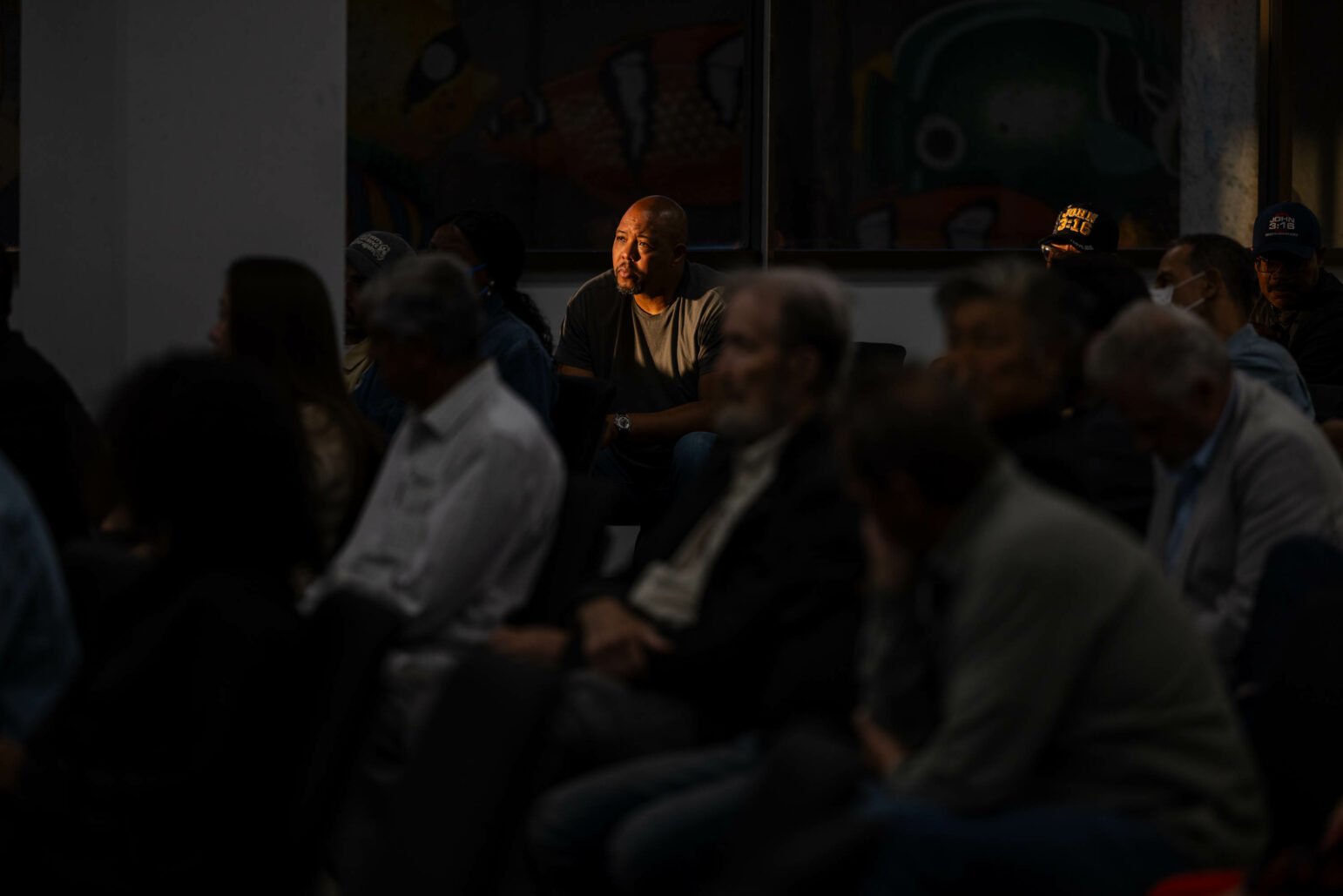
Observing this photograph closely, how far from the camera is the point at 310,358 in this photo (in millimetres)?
3180

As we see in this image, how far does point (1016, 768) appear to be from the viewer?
1.78m

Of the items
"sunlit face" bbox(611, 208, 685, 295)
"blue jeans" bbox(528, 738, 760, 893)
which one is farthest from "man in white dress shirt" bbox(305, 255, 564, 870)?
"sunlit face" bbox(611, 208, 685, 295)

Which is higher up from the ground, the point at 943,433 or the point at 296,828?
the point at 943,433

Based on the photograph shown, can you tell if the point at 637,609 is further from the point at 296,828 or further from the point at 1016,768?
the point at 1016,768

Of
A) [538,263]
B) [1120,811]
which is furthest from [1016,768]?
[538,263]

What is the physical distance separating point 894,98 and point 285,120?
2.62 meters

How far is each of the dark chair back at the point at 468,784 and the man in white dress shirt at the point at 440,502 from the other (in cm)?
40

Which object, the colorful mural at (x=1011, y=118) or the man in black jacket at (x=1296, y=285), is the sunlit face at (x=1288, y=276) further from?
the colorful mural at (x=1011, y=118)

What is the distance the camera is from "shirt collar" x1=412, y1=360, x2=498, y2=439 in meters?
2.73

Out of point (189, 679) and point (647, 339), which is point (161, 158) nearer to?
point (647, 339)

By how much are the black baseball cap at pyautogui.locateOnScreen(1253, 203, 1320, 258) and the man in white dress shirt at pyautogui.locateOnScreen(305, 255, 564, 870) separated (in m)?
3.28

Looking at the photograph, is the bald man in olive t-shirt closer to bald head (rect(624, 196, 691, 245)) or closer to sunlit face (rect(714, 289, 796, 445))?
bald head (rect(624, 196, 691, 245))

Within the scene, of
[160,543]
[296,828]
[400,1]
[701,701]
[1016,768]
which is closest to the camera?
[1016,768]

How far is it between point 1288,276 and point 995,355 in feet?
10.1
